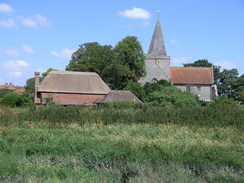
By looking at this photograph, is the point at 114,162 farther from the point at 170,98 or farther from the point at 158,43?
the point at 158,43

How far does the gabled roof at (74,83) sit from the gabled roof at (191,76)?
2036cm

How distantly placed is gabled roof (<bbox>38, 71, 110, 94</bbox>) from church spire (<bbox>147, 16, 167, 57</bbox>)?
18.3 m

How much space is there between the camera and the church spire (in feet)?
212

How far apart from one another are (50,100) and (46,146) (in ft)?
109

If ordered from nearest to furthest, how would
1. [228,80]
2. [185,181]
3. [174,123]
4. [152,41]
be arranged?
[185,181] < [174,123] < [152,41] < [228,80]

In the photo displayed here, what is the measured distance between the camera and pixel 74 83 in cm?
5000

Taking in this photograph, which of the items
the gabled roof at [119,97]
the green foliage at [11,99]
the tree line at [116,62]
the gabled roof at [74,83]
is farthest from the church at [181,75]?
the green foliage at [11,99]

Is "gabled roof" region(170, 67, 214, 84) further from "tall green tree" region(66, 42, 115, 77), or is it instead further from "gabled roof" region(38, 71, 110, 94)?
"gabled roof" region(38, 71, 110, 94)

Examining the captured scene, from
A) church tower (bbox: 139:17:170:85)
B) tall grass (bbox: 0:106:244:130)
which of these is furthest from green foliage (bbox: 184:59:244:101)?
tall grass (bbox: 0:106:244:130)

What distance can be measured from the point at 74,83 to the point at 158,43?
2154cm

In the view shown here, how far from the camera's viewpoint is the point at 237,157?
10.4 meters

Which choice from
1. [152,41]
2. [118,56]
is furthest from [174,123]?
[152,41]

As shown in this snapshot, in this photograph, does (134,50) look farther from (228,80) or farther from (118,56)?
(228,80)

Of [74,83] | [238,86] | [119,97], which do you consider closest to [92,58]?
[74,83]
